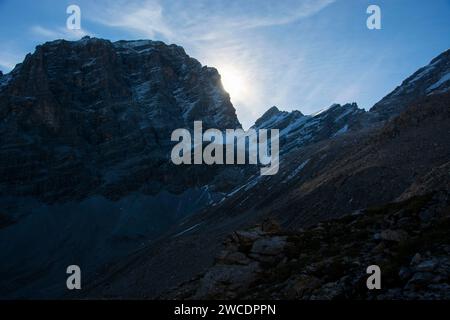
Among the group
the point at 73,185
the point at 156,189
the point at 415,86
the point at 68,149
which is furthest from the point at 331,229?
the point at 68,149

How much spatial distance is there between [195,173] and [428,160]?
381 feet

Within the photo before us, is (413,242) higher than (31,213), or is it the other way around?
(31,213)

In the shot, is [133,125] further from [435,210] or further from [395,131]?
[435,210]

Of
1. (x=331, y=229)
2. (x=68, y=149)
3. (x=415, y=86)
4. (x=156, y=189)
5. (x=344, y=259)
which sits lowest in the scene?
(x=344, y=259)

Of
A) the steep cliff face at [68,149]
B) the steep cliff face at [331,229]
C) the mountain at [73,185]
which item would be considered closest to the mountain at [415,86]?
the steep cliff face at [331,229]

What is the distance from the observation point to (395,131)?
89750mm

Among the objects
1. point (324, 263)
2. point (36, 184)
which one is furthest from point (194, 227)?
point (324, 263)

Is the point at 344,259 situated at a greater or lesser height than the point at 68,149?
lesser

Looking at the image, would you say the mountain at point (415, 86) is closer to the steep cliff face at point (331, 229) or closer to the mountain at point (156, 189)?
the mountain at point (156, 189)

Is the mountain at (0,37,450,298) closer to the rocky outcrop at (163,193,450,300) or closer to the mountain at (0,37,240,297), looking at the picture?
the rocky outcrop at (163,193,450,300)

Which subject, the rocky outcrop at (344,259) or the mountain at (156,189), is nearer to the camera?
the rocky outcrop at (344,259)

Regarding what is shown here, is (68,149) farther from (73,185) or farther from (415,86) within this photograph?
(415,86)

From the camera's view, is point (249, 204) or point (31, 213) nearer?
point (249, 204)
